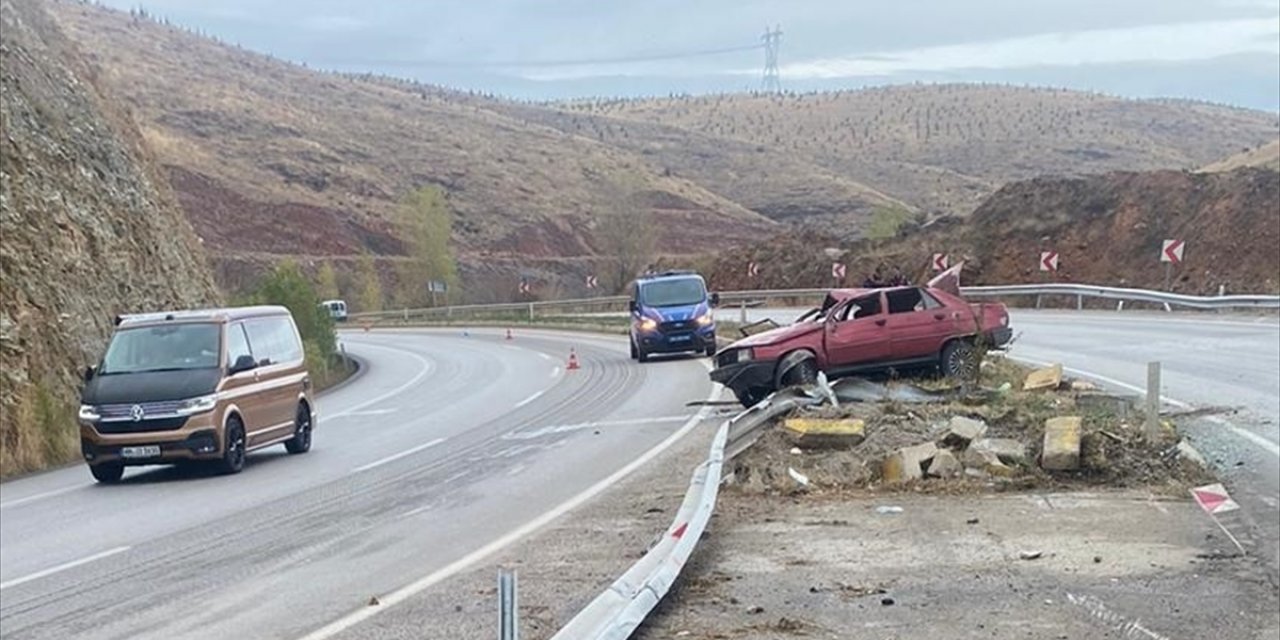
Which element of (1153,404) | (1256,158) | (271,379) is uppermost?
(1256,158)

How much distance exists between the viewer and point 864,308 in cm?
1981

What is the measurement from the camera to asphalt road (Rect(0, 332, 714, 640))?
356 inches

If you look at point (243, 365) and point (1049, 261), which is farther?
point (1049, 261)

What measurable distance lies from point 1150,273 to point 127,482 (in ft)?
126

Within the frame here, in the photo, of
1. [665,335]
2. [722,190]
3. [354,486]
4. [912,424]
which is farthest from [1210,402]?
[722,190]

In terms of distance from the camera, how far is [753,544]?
965 cm

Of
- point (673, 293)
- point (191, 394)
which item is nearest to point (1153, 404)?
point (191, 394)

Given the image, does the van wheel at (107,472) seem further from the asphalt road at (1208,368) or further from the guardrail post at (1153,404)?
the asphalt road at (1208,368)

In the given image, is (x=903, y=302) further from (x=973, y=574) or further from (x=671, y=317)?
(x=671, y=317)

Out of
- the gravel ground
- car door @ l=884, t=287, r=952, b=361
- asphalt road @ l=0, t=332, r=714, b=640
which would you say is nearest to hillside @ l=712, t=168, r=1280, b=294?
asphalt road @ l=0, t=332, r=714, b=640

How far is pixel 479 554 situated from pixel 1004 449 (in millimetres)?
4660

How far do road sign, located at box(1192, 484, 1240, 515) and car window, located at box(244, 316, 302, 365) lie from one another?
453 inches

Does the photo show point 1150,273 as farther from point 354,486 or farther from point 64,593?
point 64,593

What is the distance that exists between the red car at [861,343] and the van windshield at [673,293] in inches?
505
